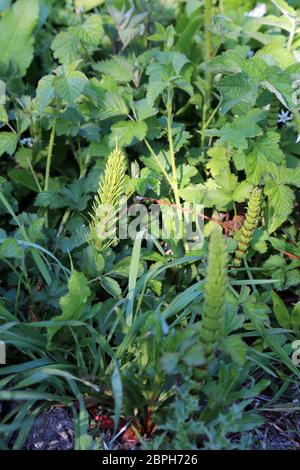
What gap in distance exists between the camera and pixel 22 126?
2.34m

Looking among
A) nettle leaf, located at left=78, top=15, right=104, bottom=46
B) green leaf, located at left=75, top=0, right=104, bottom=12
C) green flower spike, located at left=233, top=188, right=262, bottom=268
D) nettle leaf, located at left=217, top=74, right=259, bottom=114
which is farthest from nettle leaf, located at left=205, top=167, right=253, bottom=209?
green leaf, located at left=75, top=0, right=104, bottom=12

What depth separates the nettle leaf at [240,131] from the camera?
2158mm

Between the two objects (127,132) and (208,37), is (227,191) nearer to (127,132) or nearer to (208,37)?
(127,132)

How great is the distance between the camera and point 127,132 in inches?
89.4

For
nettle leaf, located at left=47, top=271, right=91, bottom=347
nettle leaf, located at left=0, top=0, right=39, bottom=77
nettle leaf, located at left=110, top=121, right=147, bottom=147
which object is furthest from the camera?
nettle leaf, located at left=0, top=0, right=39, bottom=77

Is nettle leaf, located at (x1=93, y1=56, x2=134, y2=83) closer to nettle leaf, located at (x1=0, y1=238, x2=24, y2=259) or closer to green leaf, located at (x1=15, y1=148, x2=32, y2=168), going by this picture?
green leaf, located at (x1=15, y1=148, x2=32, y2=168)

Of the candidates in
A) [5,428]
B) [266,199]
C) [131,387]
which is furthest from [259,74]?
[5,428]

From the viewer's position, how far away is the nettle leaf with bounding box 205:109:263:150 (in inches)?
85.0

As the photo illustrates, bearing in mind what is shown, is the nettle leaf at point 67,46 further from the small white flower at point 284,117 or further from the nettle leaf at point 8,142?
the small white flower at point 284,117

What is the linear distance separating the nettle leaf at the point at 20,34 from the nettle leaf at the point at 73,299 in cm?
129

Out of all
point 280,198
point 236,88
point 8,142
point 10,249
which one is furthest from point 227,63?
point 10,249

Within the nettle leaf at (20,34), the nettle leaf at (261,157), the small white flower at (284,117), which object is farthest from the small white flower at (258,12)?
the nettle leaf at (20,34)

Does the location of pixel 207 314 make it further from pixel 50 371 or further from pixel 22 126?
pixel 22 126

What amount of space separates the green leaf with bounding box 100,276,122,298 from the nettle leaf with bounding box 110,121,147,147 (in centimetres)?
50
